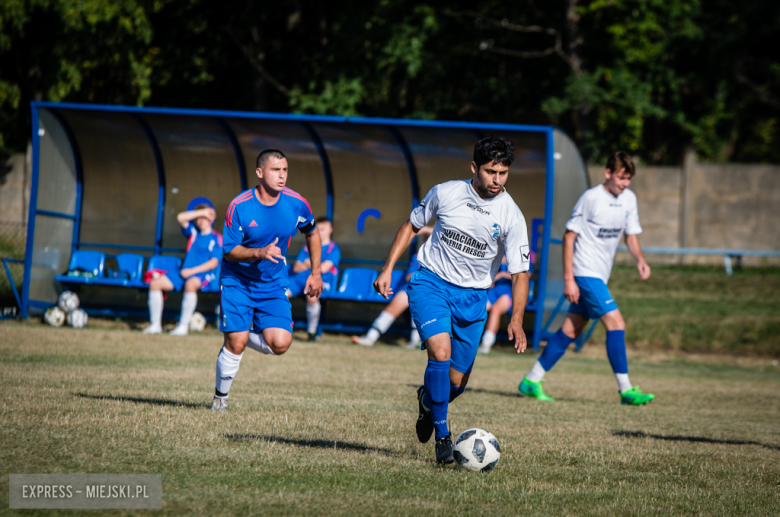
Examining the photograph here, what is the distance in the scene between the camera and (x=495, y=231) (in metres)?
4.77

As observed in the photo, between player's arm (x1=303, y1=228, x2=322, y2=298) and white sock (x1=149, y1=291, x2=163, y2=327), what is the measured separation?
6.23 meters

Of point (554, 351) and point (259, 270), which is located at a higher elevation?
point (259, 270)

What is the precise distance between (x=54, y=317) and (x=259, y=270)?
6966 mm

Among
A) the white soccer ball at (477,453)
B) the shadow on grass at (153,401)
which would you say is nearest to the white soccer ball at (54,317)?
the shadow on grass at (153,401)

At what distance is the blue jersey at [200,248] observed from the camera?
11641mm

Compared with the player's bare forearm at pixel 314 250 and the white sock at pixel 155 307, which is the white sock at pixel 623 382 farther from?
the white sock at pixel 155 307

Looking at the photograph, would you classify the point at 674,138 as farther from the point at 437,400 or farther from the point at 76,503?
the point at 76,503

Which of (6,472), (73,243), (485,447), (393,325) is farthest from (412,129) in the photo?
(6,472)

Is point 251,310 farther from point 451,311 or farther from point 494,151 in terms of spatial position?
point 494,151

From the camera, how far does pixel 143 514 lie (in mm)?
3148

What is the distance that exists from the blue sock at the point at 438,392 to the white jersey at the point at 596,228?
3484 mm

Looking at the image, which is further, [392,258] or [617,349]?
[617,349]

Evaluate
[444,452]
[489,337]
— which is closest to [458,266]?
[444,452]

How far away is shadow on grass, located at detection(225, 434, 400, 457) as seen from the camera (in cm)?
462
